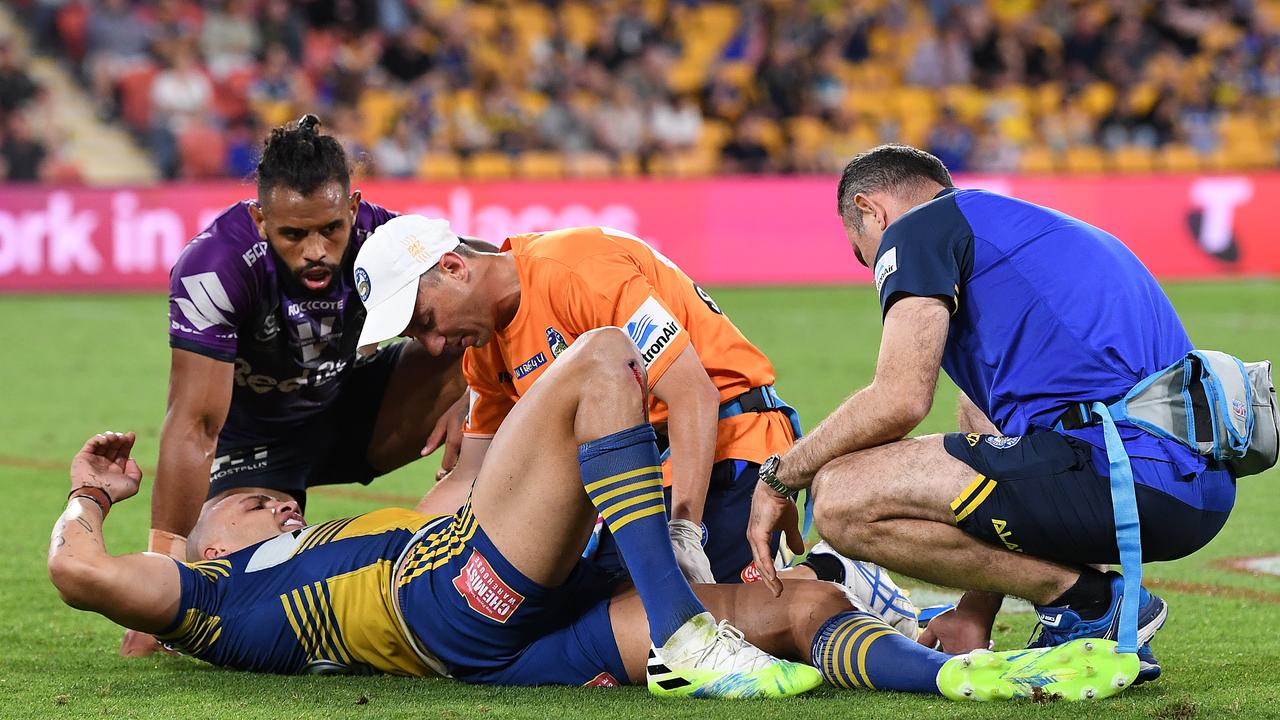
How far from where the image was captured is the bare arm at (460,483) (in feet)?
18.0

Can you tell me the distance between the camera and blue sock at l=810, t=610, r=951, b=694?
3.99 meters

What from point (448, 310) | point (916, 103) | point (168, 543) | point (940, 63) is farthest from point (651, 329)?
point (940, 63)

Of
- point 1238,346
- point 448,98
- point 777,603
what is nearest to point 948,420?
point 1238,346

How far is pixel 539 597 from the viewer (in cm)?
416

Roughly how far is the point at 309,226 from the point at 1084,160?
690 inches

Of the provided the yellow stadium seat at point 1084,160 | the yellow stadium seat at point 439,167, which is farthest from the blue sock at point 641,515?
the yellow stadium seat at point 1084,160

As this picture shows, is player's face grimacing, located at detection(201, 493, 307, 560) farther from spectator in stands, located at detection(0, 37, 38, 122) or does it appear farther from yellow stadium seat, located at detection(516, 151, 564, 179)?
spectator in stands, located at detection(0, 37, 38, 122)

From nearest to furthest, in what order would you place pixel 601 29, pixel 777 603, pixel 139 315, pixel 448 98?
1. pixel 777 603
2. pixel 139 315
3. pixel 448 98
4. pixel 601 29

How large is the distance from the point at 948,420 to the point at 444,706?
19.9 feet

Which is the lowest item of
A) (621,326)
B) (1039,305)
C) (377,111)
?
(621,326)

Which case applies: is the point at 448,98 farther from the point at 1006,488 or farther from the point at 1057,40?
the point at 1006,488

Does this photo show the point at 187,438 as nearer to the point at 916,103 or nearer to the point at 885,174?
the point at 885,174

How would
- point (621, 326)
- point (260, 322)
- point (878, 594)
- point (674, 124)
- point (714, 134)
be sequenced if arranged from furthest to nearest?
point (714, 134) < point (674, 124) < point (260, 322) < point (878, 594) < point (621, 326)

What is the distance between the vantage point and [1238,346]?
489 inches
